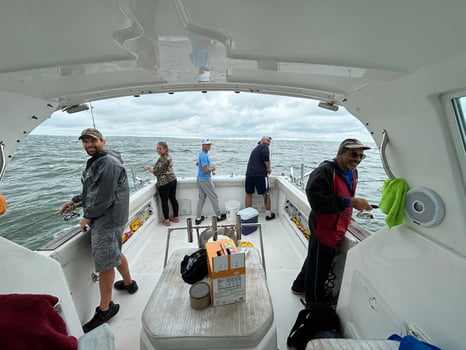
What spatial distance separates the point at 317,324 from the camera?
1.37m

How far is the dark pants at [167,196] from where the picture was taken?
3.30 metres

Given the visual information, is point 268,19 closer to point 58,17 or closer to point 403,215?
point 58,17

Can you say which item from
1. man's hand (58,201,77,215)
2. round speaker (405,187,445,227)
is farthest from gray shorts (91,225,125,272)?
round speaker (405,187,445,227)

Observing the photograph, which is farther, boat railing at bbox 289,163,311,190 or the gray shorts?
boat railing at bbox 289,163,311,190

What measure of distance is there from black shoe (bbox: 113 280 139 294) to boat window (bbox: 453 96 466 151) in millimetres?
2510

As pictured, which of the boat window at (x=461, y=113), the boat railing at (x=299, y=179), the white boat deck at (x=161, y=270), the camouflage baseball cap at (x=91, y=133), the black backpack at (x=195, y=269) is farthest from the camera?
the boat railing at (x=299, y=179)

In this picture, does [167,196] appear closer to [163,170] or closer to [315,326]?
[163,170]

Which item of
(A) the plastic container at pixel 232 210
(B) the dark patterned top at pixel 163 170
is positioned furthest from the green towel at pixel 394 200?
(B) the dark patterned top at pixel 163 170

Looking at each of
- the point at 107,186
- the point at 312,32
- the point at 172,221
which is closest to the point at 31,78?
the point at 107,186

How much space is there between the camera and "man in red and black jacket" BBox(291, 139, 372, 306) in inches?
55.8

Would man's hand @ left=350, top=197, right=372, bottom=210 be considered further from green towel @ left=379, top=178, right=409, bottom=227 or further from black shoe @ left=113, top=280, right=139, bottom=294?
black shoe @ left=113, top=280, right=139, bottom=294

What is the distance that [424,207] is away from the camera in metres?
0.88

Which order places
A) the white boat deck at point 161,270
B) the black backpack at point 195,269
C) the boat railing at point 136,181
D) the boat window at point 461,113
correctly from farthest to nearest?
1. the boat railing at point 136,181
2. the white boat deck at point 161,270
3. the black backpack at point 195,269
4. the boat window at point 461,113

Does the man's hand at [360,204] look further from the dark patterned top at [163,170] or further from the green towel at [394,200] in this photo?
the dark patterned top at [163,170]
